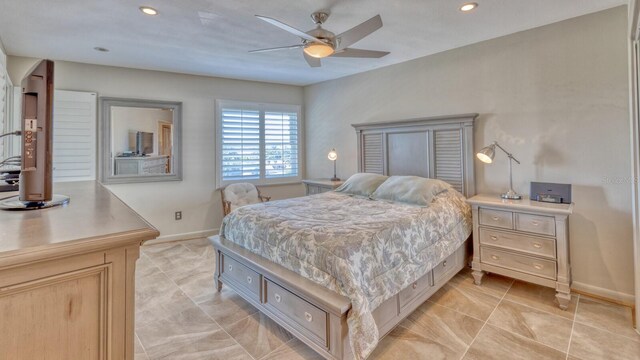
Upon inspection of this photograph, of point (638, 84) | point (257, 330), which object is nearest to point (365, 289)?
point (257, 330)

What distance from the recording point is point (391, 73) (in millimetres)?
4281

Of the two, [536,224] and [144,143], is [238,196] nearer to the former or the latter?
[144,143]

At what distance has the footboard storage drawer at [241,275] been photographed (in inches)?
95.8

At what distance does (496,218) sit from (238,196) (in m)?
3.49

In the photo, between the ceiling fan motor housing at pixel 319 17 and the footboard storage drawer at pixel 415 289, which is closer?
the footboard storage drawer at pixel 415 289

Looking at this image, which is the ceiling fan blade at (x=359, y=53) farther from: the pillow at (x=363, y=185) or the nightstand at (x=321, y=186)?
the nightstand at (x=321, y=186)

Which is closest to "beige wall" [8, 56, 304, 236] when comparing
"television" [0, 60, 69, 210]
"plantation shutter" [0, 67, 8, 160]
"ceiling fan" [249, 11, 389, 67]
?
"plantation shutter" [0, 67, 8, 160]

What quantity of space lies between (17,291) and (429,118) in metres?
3.76

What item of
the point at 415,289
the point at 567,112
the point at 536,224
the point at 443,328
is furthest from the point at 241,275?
the point at 567,112

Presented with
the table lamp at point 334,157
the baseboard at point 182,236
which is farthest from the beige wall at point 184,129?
the table lamp at point 334,157

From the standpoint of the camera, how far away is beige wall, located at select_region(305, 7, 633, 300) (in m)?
2.63

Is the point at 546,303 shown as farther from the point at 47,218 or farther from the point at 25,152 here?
the point at 25,152

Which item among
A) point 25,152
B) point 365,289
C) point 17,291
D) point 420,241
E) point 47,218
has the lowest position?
point 365,289

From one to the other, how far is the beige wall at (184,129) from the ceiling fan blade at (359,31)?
2.92m
